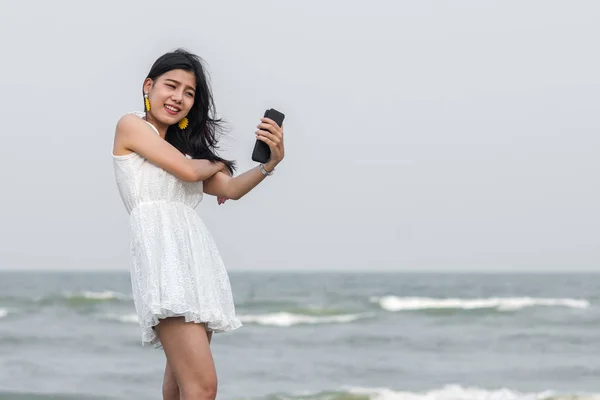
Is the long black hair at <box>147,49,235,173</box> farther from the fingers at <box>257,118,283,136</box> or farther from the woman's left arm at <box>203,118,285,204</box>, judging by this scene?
→ the fingers at <box>257,118,283,136</box>

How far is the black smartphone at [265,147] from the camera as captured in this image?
286cm

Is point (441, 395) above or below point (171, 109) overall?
below

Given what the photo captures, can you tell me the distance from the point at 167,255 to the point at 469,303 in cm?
1782

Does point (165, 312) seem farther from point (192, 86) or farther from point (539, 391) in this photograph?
point (539, 391)

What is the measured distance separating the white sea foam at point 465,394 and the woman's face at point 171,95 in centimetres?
525

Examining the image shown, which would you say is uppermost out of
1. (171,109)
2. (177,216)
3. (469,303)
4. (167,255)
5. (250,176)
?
(171,109)

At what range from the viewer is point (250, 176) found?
2990mm

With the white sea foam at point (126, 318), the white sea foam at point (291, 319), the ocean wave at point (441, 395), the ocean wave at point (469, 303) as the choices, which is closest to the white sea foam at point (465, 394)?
the ocean wave at point (441, 395)

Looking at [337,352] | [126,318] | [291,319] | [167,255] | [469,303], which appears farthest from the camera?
[469,303]

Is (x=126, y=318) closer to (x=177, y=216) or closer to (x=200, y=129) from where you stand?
(x=200, y=129)

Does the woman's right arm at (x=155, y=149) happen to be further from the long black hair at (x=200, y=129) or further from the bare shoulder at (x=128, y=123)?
the long black hair at (x=200, y=129)

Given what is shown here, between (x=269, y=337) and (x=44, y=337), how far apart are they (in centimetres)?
320

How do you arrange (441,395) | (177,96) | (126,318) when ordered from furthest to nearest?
(126,318)
(441,395)
(177,96)


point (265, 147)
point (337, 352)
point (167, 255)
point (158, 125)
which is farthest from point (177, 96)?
point (337, 352)
